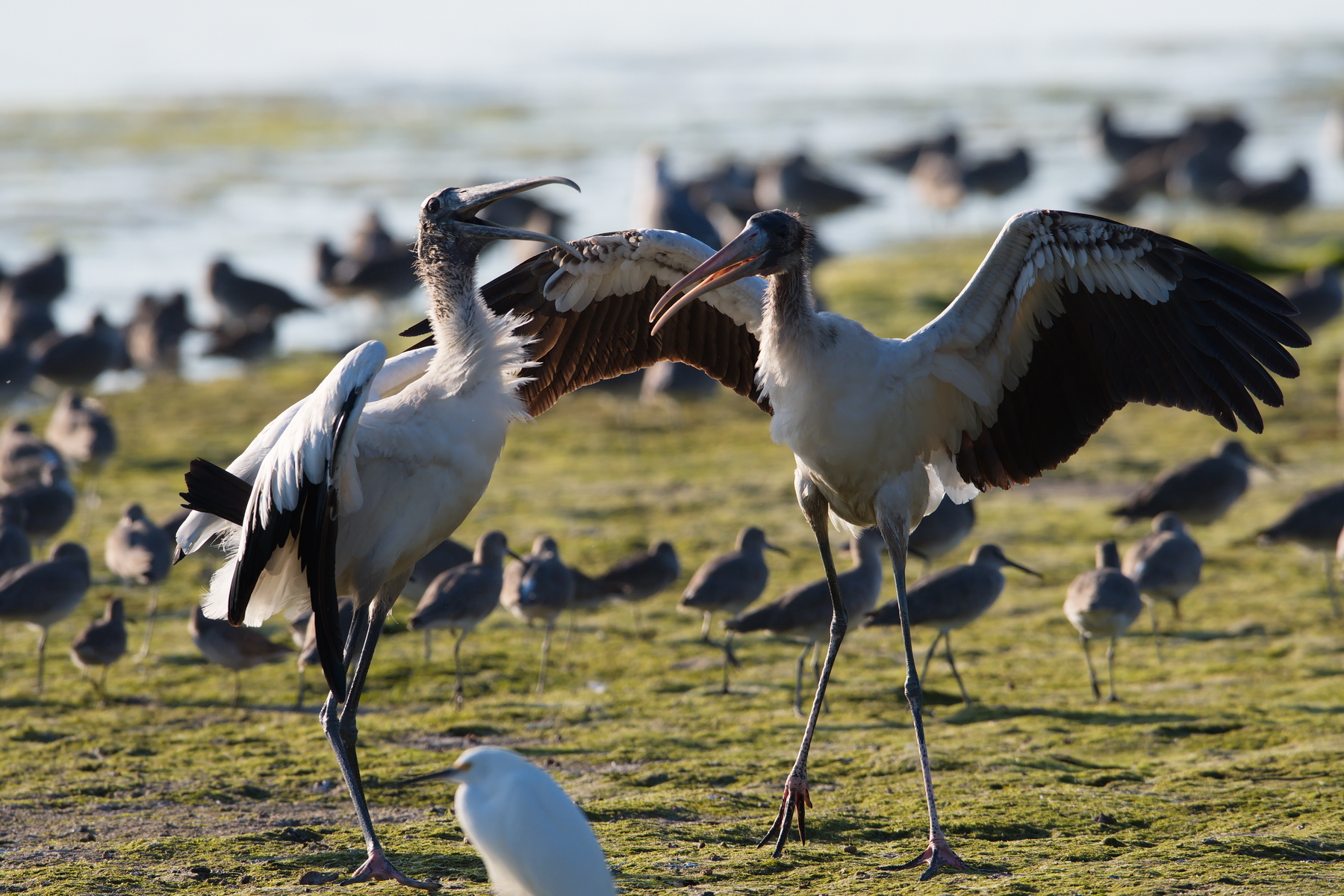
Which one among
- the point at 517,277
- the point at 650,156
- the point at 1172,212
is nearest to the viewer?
the point at 517,277

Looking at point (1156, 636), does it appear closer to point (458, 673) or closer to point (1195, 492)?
point (1195, 492)

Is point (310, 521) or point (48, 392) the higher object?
point (48, 392)

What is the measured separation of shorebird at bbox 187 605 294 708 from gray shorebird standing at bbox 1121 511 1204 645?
16.3 feet

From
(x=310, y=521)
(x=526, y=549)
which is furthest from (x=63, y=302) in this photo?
(x=310, y=521)

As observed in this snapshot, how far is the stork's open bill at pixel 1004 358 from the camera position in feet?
20.0

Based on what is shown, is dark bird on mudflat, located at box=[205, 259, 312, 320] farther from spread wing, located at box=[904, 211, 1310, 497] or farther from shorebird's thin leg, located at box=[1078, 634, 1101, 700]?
A: spread wing, located at box=[904, 211, 1310, 497]

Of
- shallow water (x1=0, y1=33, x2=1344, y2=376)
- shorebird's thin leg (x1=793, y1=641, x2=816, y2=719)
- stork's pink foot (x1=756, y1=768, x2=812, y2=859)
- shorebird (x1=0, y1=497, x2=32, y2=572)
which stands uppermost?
shallow water (x1=0, y1=33, x2=1344, y2=376)

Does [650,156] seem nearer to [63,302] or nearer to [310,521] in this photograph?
[63,302]

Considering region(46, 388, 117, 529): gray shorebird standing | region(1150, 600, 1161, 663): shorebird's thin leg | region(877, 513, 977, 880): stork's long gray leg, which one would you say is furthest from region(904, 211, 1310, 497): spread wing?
region(46, 388, 117, 529): gray shorebird standing

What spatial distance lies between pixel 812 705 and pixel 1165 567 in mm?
3104

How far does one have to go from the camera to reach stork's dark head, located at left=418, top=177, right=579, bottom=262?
6.26 meters

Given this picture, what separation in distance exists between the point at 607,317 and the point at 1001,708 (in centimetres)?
288

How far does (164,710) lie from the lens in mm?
8172

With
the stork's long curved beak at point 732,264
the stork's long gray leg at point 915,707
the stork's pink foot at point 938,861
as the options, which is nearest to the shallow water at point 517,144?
the stork's long curved beak at point 732,264
